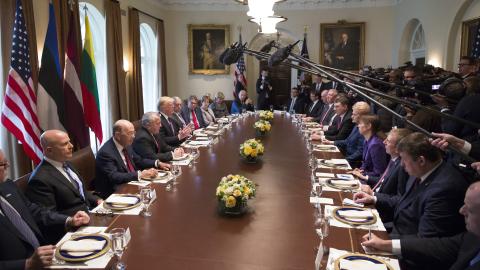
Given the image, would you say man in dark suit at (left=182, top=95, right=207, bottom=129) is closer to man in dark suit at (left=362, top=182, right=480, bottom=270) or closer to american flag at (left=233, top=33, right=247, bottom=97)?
american flag at (left=233, top=33, right=247, bottom=97)

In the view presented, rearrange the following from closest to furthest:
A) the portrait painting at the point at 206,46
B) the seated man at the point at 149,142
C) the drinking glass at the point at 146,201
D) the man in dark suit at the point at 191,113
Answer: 1. the drinking glass at the point at 146,201
2. the seated man at the point at 149,142
3. the man in dark suit at the point at 191,113
4. the portrait painting at the point at 206,46

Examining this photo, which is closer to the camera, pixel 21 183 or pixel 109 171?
pixel 21 183

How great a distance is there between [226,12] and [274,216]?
10.9 meters

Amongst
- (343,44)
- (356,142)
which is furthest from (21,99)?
(343,44)

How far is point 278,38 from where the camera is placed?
1292cm

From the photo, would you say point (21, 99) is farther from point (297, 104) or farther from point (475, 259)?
point (297, 104)

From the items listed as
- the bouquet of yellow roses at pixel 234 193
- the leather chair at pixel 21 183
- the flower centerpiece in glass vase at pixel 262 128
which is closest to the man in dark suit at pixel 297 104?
the flower centerpiece in glass vase at pixel 262 128

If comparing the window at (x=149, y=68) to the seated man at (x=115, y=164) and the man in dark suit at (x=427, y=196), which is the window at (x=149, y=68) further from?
the man in dark suit at (x=427, y=196)

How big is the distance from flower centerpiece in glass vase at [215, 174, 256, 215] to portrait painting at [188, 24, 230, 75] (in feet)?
33.8

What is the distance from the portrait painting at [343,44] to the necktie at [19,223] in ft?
35.9

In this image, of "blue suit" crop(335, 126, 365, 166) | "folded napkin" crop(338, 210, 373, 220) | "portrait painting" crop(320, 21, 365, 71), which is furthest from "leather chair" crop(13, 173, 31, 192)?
"portrait painting" crop(320, 21, 365, 71)

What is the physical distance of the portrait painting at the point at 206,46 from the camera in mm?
12625

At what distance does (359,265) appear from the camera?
6.50 ft

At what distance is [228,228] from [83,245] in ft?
2.64
